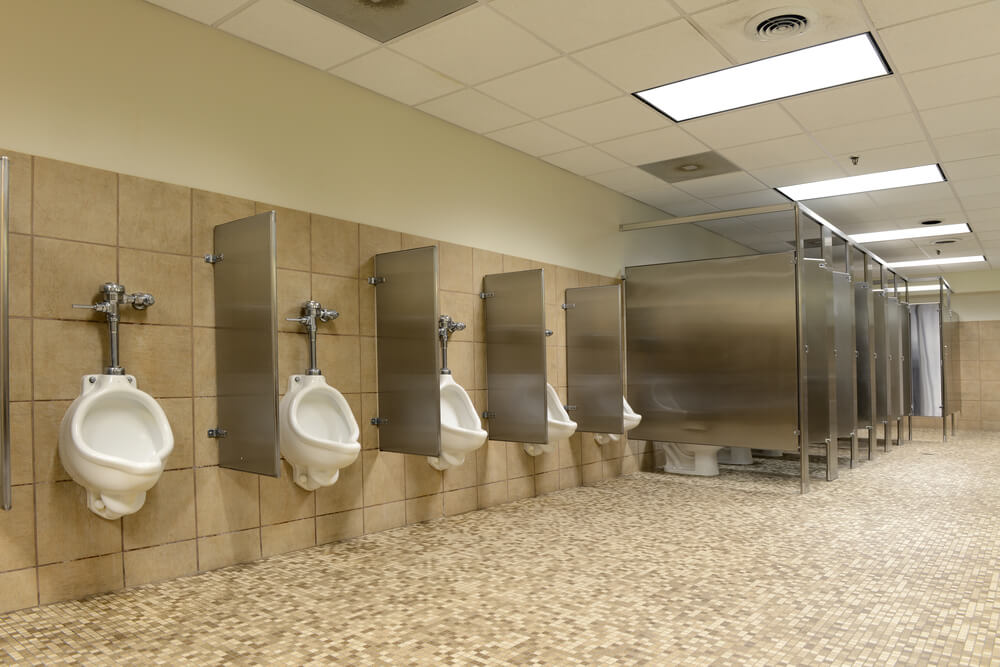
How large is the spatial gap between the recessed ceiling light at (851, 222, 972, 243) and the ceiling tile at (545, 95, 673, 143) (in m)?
3.88

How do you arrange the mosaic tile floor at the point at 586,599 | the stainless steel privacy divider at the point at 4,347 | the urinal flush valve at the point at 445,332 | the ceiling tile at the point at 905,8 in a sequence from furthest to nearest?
the urinal flush valve at the point at 445,332 → the ceiling tile at the point at 905,8 → the mosaic tile floor at the point at 586,599 → the stainless steel privacy divider at the point at 4,347

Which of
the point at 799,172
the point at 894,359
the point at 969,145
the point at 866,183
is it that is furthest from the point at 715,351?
the point at 894,359

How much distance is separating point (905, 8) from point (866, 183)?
2.87 m

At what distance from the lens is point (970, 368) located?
410 inches

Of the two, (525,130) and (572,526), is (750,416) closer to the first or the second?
(572,526)

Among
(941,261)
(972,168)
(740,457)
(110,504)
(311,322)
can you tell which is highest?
(972,168)

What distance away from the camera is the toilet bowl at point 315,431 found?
2.87 m

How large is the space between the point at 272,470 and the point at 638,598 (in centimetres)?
144

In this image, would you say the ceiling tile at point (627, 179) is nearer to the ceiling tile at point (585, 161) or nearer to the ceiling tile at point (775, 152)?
the ceiling tile at point (585, 161)

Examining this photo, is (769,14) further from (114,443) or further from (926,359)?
(926,359)

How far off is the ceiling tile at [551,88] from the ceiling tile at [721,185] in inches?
73.5

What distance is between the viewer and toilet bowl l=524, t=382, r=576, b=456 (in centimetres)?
415

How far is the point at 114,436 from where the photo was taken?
98.1 inches

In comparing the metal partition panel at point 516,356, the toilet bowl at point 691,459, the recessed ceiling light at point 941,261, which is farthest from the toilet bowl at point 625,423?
the recessed ceiling light at point 941,261
